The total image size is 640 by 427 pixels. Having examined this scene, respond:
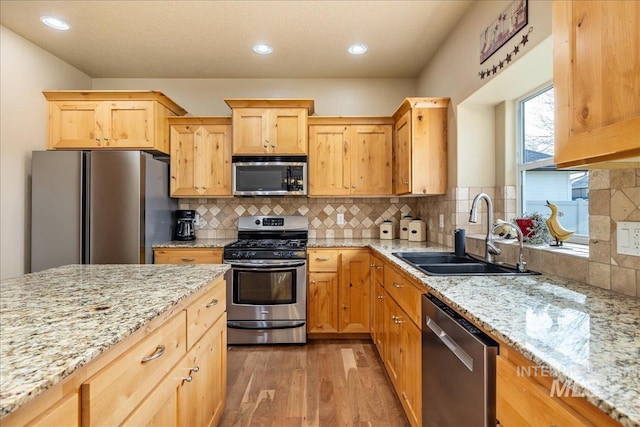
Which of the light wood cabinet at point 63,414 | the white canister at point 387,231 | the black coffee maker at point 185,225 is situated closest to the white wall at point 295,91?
the black coffee maker at point 185,225

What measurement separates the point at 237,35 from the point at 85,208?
192cm

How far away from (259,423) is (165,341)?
3.49 ft

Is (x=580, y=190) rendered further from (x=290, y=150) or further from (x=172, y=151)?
(x=172, y=151)

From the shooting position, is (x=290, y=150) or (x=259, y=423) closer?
(x=259, y=423)

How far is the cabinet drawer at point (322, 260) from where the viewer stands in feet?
9.90

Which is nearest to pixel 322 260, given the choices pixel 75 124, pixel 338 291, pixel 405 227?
pixel 338 291

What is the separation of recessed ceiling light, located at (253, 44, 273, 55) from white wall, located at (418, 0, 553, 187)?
4.96 feet

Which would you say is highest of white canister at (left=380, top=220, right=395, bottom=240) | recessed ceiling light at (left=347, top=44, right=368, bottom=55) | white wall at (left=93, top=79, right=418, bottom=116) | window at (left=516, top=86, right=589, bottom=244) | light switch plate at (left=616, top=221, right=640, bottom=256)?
recessed ceiling light at (left=347, top=44, right=368, bottom=55)

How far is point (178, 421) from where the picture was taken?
1.22m

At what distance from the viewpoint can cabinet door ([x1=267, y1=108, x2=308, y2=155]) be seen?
3.17 metres

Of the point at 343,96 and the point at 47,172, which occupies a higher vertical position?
the point at 343,96

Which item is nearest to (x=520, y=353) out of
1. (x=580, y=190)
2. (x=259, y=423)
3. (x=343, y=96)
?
(x=580, y=190)

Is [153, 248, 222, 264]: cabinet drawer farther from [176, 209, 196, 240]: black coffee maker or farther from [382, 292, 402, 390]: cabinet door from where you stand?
[382, 292, 402, 390]: cabinet door

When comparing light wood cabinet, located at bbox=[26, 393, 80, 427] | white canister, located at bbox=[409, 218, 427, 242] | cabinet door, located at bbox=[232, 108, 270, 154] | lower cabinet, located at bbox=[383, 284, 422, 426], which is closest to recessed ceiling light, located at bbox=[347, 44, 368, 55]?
cabinet door, located at bbox=[232, 108, 270, 154]
